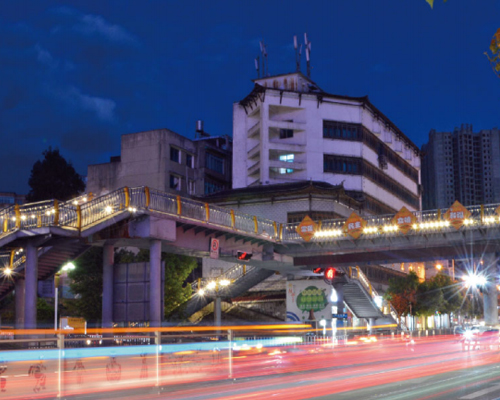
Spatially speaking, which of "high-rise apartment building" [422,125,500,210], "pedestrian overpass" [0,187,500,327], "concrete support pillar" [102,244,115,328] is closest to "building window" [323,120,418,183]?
"pedestrian overpass" [0,187,500,327]

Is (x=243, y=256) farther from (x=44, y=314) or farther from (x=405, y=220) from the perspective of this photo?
(x=44, y=314)

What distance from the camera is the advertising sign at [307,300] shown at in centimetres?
5691

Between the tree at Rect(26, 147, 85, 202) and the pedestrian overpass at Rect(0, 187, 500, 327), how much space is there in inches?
1310

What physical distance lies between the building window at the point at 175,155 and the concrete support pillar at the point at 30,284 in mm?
44595

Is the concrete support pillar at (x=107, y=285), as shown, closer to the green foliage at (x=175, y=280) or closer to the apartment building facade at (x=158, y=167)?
the green foliage at (x=175, y=280)

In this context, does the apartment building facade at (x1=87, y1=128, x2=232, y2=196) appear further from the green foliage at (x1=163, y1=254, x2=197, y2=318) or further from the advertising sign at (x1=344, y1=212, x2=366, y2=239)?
the advertising sign at (x1=344, y1=212, x2=366, y2=239)

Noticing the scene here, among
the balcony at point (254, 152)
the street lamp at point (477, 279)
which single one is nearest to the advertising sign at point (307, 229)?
the street lamp at point (477, 279)

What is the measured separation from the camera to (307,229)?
42625mm

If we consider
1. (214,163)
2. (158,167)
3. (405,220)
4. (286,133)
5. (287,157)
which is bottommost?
(405,220)

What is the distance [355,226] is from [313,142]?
37943 mm

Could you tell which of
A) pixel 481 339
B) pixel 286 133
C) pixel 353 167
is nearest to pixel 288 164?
pixel 286 133

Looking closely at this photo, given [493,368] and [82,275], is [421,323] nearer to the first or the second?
[82,275]

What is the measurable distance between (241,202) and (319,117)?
17.2 m

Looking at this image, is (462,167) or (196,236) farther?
(462,167)
